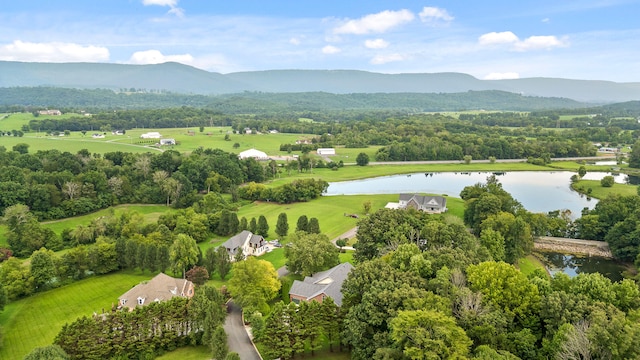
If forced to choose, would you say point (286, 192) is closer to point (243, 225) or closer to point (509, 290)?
point (243, 225)

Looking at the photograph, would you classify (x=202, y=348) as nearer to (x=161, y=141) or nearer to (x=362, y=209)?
(x=362, y=209)

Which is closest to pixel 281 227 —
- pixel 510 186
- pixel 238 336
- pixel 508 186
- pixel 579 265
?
pixel 238 336

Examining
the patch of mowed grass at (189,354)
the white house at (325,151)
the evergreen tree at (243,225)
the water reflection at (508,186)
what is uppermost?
the white house at (325,151)

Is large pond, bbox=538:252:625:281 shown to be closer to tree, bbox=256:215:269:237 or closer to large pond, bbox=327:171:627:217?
large pond, bbox=327:171:627:217

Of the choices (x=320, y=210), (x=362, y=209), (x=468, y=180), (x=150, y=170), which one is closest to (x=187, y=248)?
(x=320, y=210)

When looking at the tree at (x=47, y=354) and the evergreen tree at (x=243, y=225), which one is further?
the evergreen tree at (x=243, y=225)

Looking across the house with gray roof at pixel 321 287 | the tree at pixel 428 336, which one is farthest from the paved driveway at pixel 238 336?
the tree at pixel 428 336

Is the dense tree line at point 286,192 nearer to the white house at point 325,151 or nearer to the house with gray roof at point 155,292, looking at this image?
the house with gray roof at point 155,292
